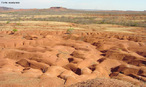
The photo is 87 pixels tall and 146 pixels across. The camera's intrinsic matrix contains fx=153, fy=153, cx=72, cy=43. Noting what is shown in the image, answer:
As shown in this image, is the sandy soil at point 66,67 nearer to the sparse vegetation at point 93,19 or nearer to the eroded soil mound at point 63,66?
the eroded soil mound at point 63,66

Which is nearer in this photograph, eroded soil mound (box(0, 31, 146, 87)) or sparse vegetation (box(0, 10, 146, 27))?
eroded soil mound (box(0, 31, 146, 87))

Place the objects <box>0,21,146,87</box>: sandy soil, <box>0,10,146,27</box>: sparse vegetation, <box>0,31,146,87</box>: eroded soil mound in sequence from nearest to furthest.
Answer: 1. <box>0,21,146,87</box>: sandy soil
2. <box>0,31,146,87</box>: eroded soil mound
3. <box>0,10,146,27</box>: sparse vegetation

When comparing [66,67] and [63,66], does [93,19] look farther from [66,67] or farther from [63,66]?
[66,67]

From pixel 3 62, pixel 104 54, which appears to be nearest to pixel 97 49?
pixel 104 54

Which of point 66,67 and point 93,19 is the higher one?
point 93,19

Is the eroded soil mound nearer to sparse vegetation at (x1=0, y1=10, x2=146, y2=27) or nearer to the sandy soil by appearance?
the sandy soil

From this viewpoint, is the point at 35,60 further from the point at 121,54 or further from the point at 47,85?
the point at 121,54

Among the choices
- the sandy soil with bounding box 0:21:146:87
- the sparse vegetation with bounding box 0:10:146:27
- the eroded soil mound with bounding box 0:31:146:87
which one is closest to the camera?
the sandy soil with bounding box 0:21:146:87

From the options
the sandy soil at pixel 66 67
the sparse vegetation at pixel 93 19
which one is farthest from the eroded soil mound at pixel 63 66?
the sparse vegetation at pixel 93 19

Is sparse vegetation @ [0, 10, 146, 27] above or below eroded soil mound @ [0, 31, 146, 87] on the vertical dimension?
above

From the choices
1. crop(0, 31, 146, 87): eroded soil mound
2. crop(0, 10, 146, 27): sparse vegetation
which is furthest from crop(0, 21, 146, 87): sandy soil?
crop(0, 10, 146, 27): sparse vegetation

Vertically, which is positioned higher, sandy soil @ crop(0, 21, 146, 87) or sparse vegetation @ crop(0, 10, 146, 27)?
sparse vegetation @ crop(0, 10, 146, 27)

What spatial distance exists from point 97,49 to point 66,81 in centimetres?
772

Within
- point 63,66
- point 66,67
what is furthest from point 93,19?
point 66,67
